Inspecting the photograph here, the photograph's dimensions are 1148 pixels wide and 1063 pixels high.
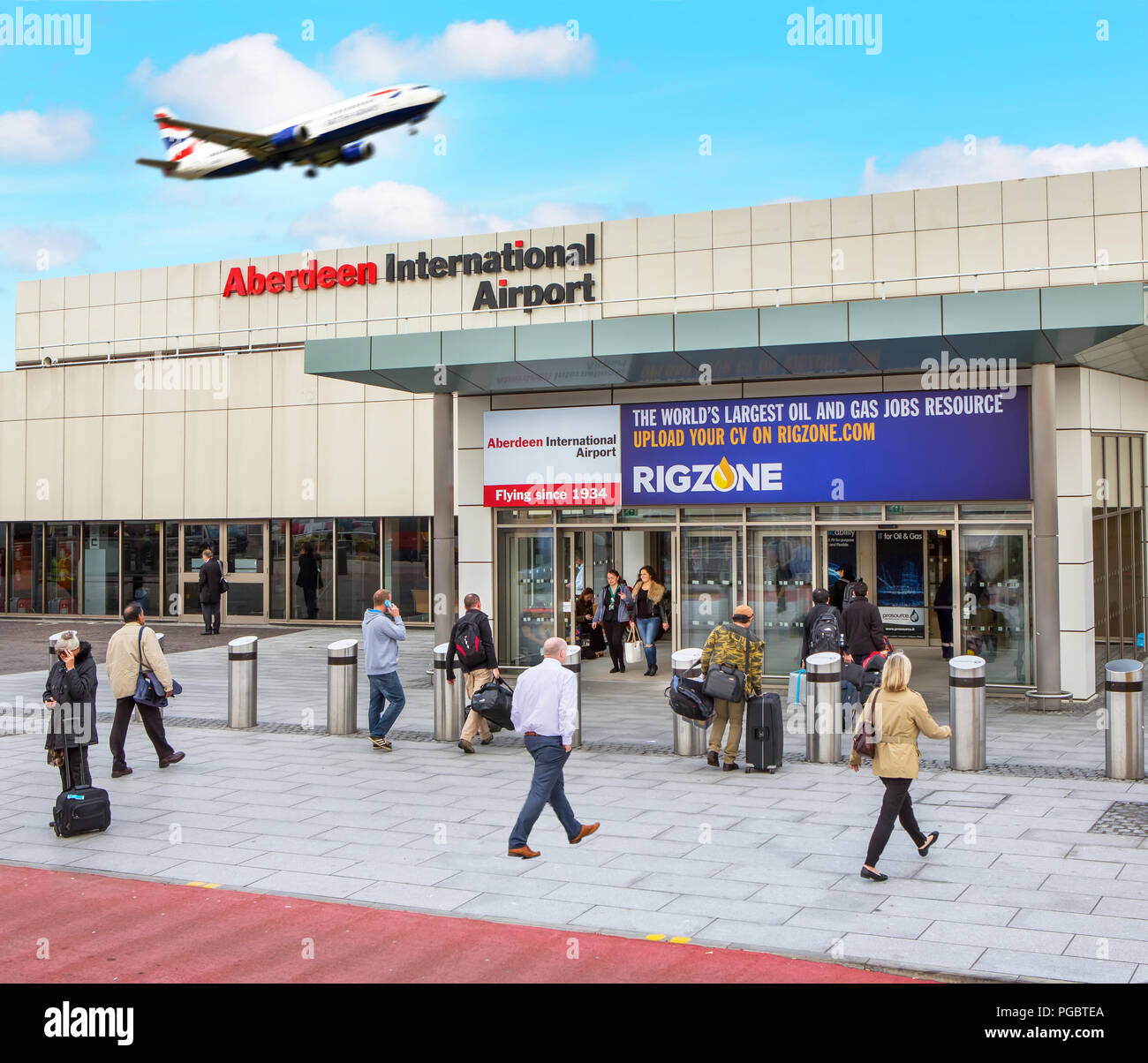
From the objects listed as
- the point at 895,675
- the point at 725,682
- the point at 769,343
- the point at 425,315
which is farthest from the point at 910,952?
the point at 425,315

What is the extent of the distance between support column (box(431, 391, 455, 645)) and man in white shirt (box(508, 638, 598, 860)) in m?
8.47

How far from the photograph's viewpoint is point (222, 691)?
17.4 metres

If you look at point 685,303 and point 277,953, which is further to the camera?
point 685,303

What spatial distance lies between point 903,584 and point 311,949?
16260 mm

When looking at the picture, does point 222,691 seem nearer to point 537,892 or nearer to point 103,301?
point 537,892

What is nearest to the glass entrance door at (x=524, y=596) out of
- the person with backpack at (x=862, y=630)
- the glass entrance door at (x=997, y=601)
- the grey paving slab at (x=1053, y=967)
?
the person with backpack at (x=862, y=630)

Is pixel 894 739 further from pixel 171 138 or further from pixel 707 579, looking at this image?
pixel 171 138

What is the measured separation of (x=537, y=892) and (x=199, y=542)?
23700mm

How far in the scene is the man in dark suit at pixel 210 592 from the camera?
26266 mm

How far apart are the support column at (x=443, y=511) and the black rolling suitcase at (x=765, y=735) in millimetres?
6661

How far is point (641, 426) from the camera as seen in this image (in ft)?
57.2

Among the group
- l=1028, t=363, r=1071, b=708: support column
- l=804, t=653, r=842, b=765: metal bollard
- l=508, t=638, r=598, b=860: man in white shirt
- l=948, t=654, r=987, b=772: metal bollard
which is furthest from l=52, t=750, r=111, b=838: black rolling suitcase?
l=1028, t=363, r=1071, b=708: support column

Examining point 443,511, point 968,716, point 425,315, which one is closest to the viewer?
point 968,716
